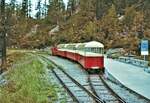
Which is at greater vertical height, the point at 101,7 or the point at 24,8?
the point at 24,8

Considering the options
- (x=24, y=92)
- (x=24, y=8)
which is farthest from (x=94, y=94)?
(x=24, y=8)

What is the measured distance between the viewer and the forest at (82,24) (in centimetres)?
7344

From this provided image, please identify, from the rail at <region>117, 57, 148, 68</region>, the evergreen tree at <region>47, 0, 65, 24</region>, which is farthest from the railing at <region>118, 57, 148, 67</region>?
the evergreen tree at <region>47, 0, 65, 24</region>

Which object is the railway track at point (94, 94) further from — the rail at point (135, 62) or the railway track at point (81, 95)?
the rail at point (135, 62)

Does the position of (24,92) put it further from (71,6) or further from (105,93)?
(71,6)

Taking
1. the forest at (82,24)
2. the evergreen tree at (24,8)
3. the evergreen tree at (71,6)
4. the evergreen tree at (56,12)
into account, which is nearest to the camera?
the forest at (82,24)

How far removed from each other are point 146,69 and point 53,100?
50.8 feet

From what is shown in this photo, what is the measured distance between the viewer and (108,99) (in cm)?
1975

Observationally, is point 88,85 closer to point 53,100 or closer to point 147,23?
point 53,100

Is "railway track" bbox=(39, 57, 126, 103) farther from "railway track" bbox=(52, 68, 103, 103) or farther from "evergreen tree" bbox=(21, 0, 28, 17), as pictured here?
"evergreen tree" bbox=(21, 0, 28, 17)

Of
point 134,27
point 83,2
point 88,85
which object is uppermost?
point 83,2

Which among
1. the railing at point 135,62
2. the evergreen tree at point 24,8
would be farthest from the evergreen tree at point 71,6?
the railing at point 135,62

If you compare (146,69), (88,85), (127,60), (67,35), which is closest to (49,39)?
(67,35)

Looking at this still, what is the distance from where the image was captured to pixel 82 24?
99.2 meters
